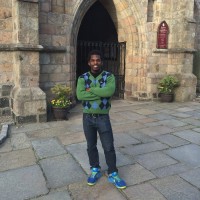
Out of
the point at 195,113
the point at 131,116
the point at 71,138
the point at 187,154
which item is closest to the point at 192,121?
the point at 195,113

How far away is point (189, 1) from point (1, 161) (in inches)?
311

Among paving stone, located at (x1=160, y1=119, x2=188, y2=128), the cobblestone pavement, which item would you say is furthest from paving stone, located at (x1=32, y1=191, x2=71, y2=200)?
paving stone, located at (x1=160, y1=119, x2=188, y2=128)

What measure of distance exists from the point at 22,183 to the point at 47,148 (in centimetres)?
120

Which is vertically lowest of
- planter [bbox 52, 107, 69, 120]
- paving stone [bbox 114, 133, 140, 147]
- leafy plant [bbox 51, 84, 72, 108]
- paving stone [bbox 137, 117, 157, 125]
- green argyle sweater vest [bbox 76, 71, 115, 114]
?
paving stone [bbox 114, 133, 140, 147]

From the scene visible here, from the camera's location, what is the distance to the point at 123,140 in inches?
185

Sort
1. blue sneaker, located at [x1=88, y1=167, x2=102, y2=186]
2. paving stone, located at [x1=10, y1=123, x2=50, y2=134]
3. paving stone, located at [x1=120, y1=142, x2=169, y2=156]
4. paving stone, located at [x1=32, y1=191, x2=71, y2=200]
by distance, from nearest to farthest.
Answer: paving stone, located at [x1=32, y1=191, x2=71, y2=200], blue sneaker, located at [x1=88, y1=167, x2=102, y2=186], paving stone, located at [x1=120, y1=142, x2=169, y2=156], paving stone, located at [x1=10, y1=123, x2=50, y2=134]

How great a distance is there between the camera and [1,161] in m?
3.75

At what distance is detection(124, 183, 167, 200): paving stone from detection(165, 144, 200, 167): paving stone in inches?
42.7

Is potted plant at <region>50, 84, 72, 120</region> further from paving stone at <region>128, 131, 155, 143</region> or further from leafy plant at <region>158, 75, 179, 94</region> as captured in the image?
leafy plant at <region>158, 75, 179, 94</region>

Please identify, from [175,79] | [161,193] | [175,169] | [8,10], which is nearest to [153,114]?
[175,79]

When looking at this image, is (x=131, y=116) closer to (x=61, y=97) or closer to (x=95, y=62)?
(x=61, y=97)

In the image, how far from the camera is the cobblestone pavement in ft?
9.52

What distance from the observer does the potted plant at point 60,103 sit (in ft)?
19.9

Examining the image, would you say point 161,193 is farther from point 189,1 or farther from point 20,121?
point 189,1
